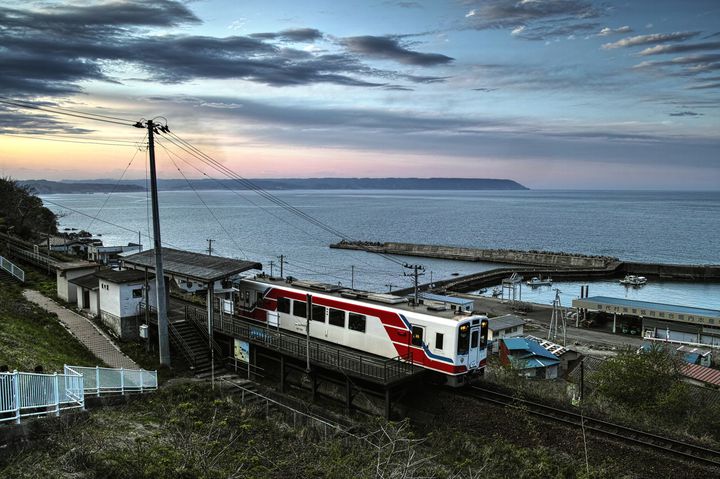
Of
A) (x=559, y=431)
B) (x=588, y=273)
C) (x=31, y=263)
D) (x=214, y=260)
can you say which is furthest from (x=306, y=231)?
(x=559, y=431)

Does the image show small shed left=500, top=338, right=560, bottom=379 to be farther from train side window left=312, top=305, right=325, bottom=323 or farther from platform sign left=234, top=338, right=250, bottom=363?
platform sign left=234, top=338, right=250, bottom=363

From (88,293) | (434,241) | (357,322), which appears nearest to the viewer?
(357,322)

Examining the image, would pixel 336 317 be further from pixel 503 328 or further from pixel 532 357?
pixel 503 328

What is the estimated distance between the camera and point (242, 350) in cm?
2061

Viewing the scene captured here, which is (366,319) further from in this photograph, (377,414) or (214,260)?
(214,260)

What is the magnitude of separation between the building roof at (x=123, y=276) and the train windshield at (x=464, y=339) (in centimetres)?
1375

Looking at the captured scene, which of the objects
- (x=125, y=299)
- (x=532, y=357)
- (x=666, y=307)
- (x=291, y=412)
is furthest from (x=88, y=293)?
(x=666, y=307)

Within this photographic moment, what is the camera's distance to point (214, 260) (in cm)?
2122

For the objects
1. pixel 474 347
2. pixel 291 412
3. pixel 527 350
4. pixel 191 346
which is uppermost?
pixel 474 347

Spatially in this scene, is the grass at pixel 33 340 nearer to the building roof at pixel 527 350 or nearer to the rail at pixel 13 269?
the rail at pixel 13 269

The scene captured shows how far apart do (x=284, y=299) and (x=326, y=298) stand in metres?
2.49

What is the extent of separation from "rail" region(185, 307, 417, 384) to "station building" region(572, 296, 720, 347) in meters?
29.9

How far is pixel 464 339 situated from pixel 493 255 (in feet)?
251

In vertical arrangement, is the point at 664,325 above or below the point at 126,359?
below
